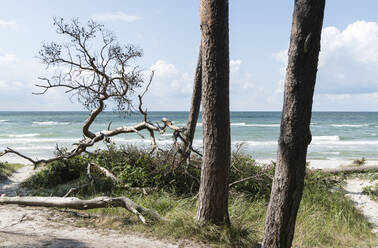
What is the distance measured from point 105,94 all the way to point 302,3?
645 cm

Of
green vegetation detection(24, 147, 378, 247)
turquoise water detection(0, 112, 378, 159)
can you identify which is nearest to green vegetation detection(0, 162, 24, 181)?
green vegetation detection(24, 147, 378, 247)

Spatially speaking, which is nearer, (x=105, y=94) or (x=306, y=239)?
(x=306, y=239)

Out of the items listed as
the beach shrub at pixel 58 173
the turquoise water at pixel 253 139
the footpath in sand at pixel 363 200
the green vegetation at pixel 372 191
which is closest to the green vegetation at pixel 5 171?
the beach shrub at pixel 58 173

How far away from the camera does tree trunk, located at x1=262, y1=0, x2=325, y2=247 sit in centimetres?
332

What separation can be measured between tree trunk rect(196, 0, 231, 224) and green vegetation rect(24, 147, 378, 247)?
1.72 ft

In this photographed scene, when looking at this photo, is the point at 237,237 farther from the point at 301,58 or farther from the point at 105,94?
the point at 105,94

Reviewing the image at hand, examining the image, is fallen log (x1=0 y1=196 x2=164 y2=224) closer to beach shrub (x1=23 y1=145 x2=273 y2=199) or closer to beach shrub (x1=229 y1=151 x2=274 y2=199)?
beach shrub (x1=23 y1=145 x2=273 y2=199)

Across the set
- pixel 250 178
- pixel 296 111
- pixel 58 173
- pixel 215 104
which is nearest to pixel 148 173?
pixel 250 178

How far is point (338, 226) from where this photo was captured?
6105 mm

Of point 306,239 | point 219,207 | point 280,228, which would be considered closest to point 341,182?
point 306,239

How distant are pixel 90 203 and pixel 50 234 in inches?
45.5

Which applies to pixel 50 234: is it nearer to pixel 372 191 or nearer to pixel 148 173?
pixel 148 173

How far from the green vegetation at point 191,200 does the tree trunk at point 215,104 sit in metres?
0.52

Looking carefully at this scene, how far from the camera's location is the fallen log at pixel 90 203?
5.37 meters
